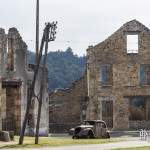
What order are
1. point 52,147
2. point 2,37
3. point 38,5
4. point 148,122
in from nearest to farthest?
point 52,147
point 2,37
point 38,5
point 148,122

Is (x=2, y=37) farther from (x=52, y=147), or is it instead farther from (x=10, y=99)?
(x=52, y=147)

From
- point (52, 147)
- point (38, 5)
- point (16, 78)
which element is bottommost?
point (52, 147)

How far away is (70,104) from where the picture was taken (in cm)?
6681

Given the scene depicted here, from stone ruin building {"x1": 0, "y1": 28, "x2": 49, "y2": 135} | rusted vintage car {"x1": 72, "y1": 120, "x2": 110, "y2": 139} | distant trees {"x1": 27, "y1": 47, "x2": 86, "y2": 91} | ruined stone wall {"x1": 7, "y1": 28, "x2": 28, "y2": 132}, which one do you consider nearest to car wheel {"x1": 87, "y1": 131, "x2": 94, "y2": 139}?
rusted vintage car {"x1": 72, "y1": 120, "x2": 110, "y2": 139}

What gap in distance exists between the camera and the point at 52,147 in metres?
31.7

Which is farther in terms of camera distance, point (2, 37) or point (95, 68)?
point (95, 68)

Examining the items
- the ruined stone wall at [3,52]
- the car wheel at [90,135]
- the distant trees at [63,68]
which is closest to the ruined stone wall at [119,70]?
the ruined stone wall at [3,52]

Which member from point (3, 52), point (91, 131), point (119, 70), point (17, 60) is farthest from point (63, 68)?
point (91, 131)

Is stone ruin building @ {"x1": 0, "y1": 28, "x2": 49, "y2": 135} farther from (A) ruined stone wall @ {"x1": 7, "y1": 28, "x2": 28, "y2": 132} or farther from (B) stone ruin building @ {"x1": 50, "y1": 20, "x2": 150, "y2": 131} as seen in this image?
(B) stone ruin building @ {"x1": 50, "y1": 20, "x2": 150, "y2": 131}

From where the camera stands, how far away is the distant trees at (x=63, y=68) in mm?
115500

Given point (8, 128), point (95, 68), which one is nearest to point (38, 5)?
point (8, 128)

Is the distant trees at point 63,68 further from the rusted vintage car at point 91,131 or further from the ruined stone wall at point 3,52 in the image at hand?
the rusted vintage car at point 91,131

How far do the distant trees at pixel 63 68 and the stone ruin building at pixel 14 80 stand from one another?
200 feet

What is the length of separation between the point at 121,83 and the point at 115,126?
4021mm
